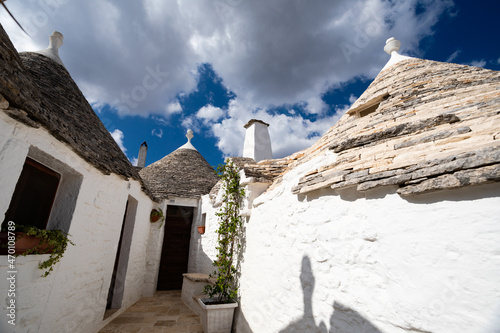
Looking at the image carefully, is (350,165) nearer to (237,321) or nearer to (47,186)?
(237,321)

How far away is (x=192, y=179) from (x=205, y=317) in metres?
6.37

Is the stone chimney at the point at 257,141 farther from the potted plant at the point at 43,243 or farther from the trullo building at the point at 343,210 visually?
Result: the potted plant at the point at 43,243

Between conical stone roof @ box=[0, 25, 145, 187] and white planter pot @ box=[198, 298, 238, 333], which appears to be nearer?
conical stone roof @ box=[0, 25, 145, 187]

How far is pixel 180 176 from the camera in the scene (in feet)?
32.4

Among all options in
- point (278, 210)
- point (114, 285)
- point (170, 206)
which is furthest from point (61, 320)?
point (170, 206)

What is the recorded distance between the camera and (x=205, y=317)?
4.25 metres

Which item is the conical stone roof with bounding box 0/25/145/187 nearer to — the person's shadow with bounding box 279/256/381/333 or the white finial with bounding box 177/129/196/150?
the person's shadow with bounding box 279/256/381/333

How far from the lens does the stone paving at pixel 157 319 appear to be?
455 centimetres

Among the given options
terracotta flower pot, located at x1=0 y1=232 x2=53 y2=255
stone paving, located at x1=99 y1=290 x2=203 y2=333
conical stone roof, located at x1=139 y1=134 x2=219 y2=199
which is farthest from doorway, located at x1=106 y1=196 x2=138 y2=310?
terracotta flower pot, located at x1=0 y1=232 x2=53 y2=255

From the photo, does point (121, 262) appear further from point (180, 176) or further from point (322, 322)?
point (322, 322)

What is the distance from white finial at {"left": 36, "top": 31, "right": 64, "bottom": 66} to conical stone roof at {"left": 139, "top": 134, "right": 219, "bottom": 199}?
4936mm

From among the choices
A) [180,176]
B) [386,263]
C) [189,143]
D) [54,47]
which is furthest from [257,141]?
[386,263]

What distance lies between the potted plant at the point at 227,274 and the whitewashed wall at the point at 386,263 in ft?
4.04

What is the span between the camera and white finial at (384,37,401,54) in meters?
4.45
